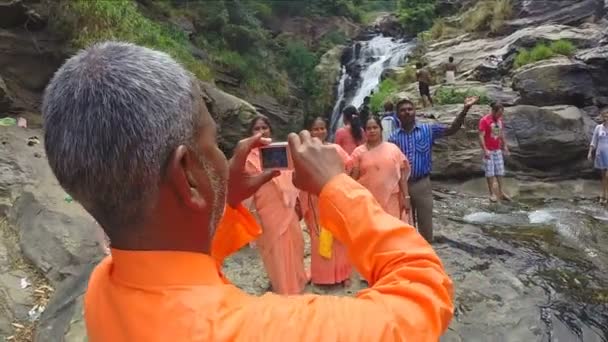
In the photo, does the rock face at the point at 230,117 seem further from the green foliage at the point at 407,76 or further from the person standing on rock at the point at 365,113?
the green foliage at the point at 407,76

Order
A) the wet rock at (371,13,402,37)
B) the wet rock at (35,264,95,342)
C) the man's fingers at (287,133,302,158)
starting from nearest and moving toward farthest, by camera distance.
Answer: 1. the man's fingers at (287,133,302,158)
2. the wet rock at (35,264,95,342)
3. the wet rock at (371,13,402,37)

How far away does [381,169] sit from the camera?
199 inches

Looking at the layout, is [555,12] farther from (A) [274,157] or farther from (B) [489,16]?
(A) [274,157]

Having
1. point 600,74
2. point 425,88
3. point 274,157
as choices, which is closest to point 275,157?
point 274,157

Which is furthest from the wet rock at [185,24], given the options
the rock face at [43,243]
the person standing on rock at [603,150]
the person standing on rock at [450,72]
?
the person standing on rock at [603,150]

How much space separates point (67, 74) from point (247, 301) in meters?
0.50

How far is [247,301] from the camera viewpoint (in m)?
0.88

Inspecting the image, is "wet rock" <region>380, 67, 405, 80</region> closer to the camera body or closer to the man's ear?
the camera body

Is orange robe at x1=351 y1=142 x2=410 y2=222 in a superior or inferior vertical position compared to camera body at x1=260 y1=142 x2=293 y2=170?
inferior

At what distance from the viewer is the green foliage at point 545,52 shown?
42.4 feet

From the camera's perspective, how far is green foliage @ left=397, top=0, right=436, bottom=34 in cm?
2389

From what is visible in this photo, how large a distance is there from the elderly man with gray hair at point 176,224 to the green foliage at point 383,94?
13.4 metres

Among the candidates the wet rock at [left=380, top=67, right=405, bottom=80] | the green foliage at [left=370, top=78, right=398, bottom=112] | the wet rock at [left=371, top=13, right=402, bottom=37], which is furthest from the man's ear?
the wet rock at [left=371, top=13, right=402, bottom=37]

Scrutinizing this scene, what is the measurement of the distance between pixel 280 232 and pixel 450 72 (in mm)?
11188
